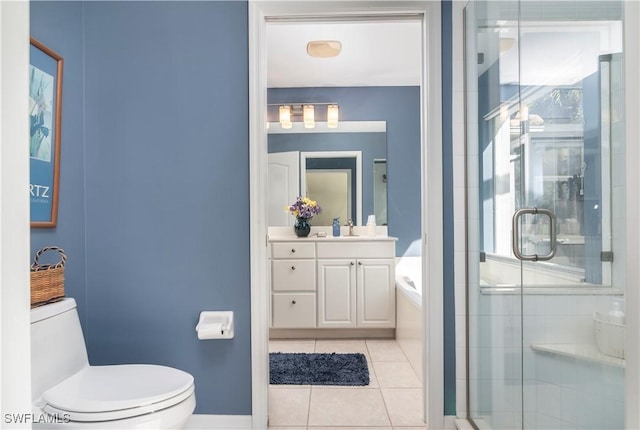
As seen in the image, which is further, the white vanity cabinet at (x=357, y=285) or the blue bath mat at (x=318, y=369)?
the white vanity cabinet at (x=357, y=285)

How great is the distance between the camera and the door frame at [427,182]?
1.92 m

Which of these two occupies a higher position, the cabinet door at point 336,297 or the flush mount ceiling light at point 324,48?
the flush mount ceiling light at point 324,48

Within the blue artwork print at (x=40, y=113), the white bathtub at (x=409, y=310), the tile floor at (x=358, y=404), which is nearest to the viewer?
the blue artwork print at (x=40, y=113)

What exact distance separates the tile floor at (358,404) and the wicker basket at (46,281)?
3.91 feet

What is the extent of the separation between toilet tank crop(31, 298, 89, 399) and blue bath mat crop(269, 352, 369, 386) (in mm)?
1249

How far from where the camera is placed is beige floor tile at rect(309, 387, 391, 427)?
6.77 feet

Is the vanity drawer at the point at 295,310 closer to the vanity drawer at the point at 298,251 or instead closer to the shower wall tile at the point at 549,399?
the vanity drawer at the point at 298,251

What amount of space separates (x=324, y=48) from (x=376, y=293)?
6.63 feet

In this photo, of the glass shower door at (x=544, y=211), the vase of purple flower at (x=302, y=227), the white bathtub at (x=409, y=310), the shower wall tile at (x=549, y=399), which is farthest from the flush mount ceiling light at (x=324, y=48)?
the shower wall tile at (x=549, y=399)

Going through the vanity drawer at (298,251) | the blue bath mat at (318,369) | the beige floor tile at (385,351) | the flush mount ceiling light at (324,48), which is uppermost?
the flush mount ceiling light at (324,48)

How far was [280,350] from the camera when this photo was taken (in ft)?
10.4

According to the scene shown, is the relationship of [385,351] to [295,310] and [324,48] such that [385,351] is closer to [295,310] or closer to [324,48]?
[295,310]

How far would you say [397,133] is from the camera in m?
3.80

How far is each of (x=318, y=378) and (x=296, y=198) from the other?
175 centimetres
